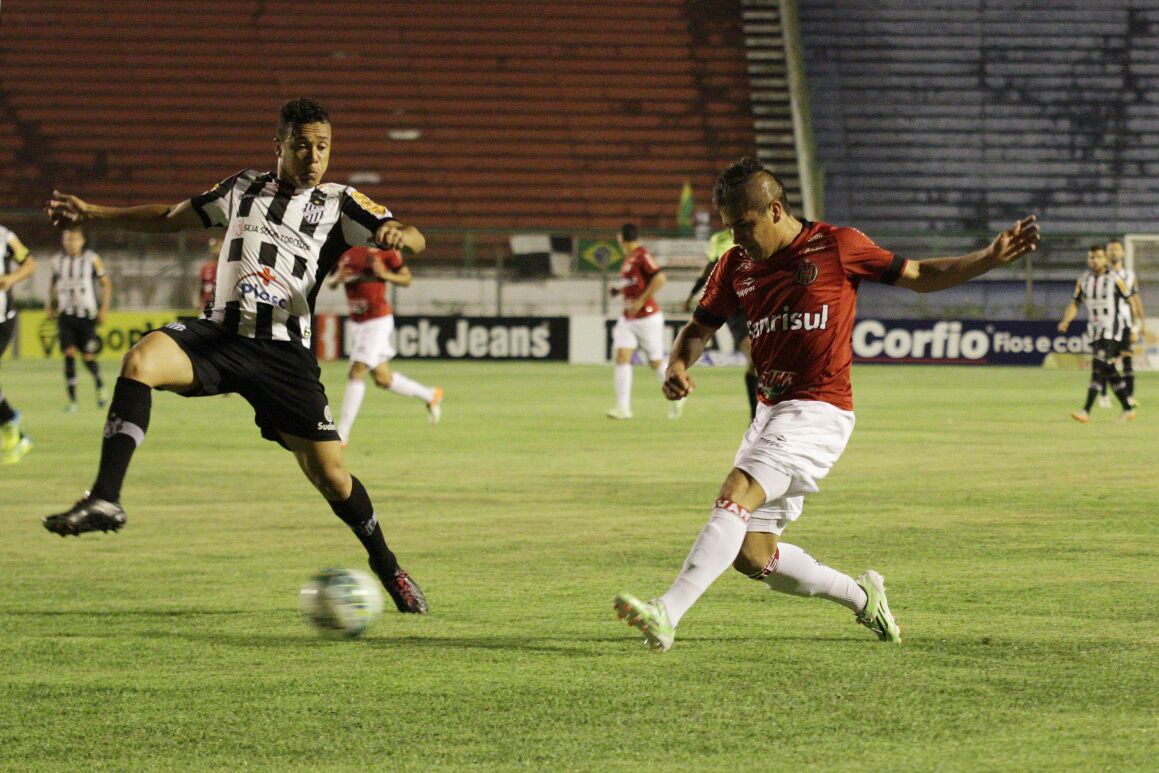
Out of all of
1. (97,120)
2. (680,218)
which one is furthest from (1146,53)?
(97,120)

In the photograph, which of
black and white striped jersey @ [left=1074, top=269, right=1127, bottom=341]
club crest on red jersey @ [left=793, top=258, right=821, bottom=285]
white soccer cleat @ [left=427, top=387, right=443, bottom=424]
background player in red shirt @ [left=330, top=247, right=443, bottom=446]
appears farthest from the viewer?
black and white striped jersey @ [left=1074, top=269, right=1127, bottom=341]

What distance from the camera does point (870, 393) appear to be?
2441 cm

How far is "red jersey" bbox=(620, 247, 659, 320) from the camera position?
21.0 metres

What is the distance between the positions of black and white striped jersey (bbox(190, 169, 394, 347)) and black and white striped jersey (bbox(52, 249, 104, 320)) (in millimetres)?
16425

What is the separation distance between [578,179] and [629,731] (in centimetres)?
3426

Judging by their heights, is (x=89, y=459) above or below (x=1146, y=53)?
below

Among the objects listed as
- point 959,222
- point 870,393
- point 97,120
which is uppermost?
point 97,120

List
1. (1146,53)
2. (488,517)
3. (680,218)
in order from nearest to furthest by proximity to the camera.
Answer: (488,517) < (680,218) < (1146,53)

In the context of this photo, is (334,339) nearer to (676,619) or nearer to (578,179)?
(578,179)

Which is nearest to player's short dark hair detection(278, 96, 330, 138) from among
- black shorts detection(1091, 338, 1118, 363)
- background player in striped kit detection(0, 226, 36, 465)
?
background player in striped kit detection(0, 226, 36, 465)

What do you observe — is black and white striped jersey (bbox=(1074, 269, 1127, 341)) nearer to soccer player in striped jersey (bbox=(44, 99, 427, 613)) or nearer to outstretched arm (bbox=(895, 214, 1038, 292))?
outstretched arm (bbox=(895, 214, 1038, 292))

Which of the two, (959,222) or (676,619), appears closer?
(676,619)

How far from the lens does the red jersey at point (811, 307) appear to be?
6277mm

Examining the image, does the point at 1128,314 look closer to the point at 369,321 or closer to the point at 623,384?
the point at 623,384
